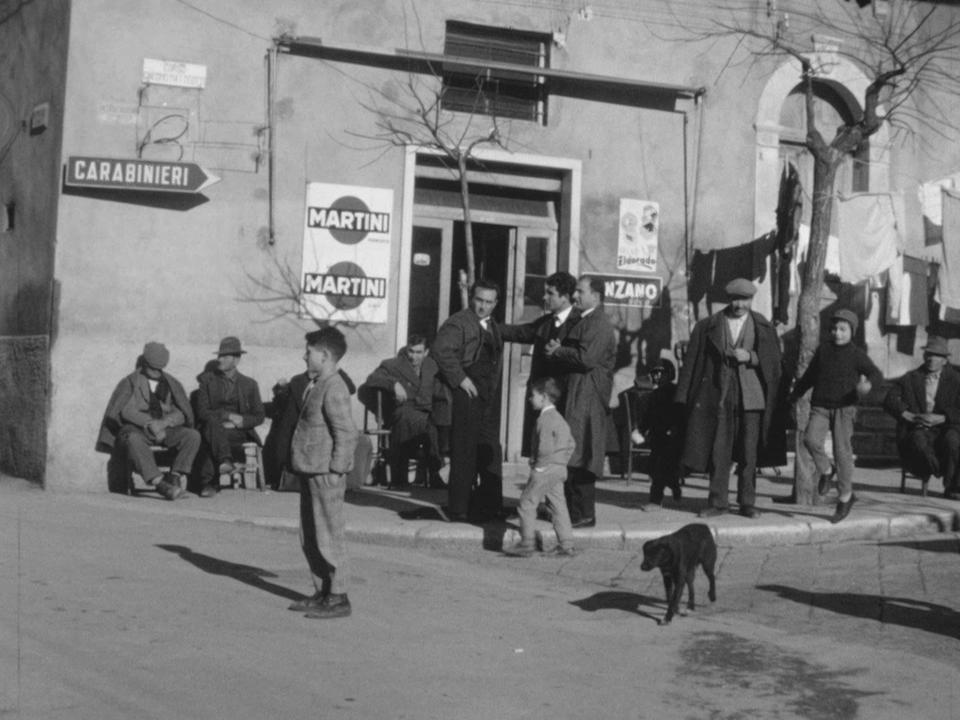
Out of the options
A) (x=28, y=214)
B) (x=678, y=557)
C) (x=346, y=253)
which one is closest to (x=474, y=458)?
(x=678, y=557)

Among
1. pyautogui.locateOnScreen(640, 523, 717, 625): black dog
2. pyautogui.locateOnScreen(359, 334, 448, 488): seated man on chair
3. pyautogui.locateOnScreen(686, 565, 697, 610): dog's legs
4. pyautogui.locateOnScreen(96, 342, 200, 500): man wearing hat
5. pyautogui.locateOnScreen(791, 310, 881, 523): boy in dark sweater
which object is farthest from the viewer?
pyautogui.locateOnScreen(359, 334, 448, 488): seated man on chair

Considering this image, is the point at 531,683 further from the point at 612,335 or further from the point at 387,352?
the point at 387,352

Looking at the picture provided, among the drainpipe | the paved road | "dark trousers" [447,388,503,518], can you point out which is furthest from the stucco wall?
"dark trousers" [447,388,503,518]

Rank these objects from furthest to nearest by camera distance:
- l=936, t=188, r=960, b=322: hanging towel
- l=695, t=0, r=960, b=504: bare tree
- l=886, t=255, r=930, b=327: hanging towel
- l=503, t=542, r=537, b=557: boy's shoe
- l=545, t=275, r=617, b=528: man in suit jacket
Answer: l=886, t=255, r=930, b=327: hanging towel → l=936, t=188, r=960, b=322: hanging towel → l=695, t=0, r=960, b=504: bare tree → l=545, t=275, r=617, b=528: man in suit jacket → l=503, t=542, r=537, b=557: boy's shoe

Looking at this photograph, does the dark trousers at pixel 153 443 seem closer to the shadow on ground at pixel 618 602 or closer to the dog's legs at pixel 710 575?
the shadow on ground at pixel 618 602

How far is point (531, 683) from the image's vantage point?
6734 mm

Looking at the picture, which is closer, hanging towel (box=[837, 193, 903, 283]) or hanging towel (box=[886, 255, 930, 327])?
hanging towel (box=[837, 193, 903, 283])

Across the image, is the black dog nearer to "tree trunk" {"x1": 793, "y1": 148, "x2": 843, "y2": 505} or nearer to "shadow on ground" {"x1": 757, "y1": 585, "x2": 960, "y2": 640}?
"shadow on ground" {"x1": 757, "y1": 585, "x2": 960, "y2": 640}

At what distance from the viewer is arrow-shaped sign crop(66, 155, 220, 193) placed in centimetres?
1343

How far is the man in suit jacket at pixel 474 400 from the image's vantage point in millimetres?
10742

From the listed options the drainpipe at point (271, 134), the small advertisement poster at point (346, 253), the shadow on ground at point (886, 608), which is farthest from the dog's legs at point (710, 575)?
the drainpipe at point (271, 134)

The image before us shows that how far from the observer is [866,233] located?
52.4 ft

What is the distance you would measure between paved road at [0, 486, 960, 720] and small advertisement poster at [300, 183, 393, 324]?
13.5ft

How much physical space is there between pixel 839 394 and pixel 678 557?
4.08 meters
